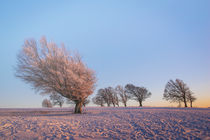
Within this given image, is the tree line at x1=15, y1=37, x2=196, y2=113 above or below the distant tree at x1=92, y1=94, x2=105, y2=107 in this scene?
above

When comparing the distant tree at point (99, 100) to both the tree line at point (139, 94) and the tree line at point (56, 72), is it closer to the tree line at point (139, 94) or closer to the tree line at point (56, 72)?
the tree line at point (139, 94)

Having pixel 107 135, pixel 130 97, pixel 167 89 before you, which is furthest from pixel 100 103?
pixel 107 135

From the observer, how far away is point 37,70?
15.5m

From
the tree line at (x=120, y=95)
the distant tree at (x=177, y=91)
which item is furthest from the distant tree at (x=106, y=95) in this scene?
the distant tree at (x=177, y=91)

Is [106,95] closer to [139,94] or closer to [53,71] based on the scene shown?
[139,94]

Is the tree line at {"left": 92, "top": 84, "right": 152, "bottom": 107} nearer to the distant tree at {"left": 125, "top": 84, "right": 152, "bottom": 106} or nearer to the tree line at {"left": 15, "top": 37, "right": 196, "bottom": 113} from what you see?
the distant tree at {"left": 125, "top": 84, "right": 152, "bottom": 106}

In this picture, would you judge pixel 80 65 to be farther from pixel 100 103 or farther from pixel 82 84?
pixel 100 103

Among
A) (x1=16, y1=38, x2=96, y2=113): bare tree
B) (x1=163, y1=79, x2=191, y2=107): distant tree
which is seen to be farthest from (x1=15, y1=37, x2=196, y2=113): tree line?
(x1=163, y1=79, x2=191, y2=107): distant tree

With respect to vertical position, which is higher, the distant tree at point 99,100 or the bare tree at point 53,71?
the bare tree at point 53,71

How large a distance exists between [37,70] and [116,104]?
3452cm

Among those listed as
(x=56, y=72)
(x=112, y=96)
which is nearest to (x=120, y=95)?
(x=112, y=96)

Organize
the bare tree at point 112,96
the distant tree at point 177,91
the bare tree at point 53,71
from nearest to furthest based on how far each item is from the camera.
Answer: the bare tree at point 53,71, the distant tree at point 177,91, the bare tree at point 112,96

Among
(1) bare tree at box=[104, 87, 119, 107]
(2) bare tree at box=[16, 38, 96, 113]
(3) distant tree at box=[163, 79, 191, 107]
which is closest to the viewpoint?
(2) bare tree at box=[16, 38, 96, 113]

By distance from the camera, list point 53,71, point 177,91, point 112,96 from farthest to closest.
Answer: point 112,96
point 177,91
point 53,71
